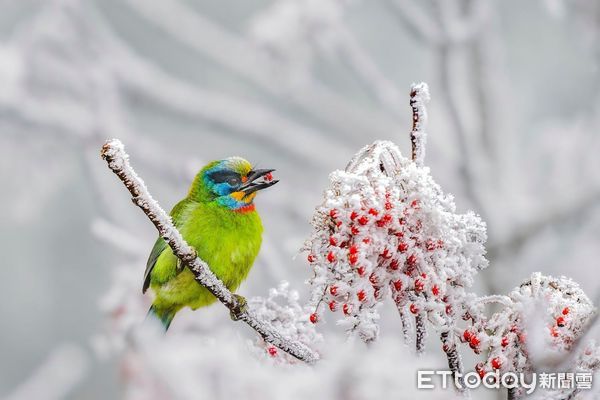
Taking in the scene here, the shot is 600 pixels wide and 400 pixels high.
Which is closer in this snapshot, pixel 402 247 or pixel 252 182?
pixel 402 247

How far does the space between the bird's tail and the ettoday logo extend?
1673 millimetres

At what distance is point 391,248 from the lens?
183 centimetres

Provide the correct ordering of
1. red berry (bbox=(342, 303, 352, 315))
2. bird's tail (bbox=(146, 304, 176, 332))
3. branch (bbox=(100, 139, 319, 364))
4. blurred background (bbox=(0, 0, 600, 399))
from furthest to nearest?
blurred background (bbox=(0, 0, 600, 399)) → bird's tail (bbox=(146, 304, 176, 332)) → red berry (bbox=(342, 303, 352, 315)) → branch (bbox=(100, 139, 319, 364))

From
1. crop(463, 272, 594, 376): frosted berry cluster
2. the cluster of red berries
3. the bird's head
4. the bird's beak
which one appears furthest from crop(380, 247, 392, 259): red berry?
the bird's head

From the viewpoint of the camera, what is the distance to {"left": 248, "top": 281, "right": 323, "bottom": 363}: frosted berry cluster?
6.87 feet

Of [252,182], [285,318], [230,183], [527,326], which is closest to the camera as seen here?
[527,326]

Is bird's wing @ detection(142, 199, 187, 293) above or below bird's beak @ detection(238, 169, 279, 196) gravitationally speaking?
below

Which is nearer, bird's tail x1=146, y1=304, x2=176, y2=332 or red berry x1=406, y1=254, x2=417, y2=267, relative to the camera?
red berry x1=406, y1=254, x2=417, y2=267

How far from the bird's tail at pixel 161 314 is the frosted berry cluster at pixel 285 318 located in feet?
3.71

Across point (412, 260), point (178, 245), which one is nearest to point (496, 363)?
point (412, 260)

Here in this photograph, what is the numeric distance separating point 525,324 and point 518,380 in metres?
0.13

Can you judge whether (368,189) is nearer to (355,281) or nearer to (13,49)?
(355,281)

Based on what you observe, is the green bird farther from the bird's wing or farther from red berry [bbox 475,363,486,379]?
red berry [bbox 475,363,486,379]

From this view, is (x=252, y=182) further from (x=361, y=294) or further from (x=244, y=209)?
(x=361, y=294)
